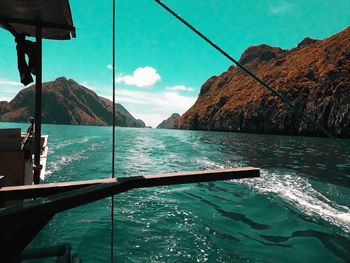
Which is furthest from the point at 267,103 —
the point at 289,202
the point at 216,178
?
the point at 216,178

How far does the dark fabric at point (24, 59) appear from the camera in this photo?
7988mm

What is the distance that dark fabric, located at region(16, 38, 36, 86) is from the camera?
26.2 ft

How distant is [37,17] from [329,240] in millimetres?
12869

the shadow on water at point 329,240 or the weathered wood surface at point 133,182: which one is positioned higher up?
the weathered wood surface at point 133,182

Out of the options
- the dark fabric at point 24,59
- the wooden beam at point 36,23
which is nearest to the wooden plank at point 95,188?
the dark fabric at point 24,59

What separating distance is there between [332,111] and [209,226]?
100722 millimetres

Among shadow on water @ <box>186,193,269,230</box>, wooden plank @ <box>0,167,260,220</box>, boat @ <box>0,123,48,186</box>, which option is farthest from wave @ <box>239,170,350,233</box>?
boat @ <box>0,123,48,186</box>

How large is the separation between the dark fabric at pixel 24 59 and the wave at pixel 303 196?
13.6 meters

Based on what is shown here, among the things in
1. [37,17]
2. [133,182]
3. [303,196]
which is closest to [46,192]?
[133,182]

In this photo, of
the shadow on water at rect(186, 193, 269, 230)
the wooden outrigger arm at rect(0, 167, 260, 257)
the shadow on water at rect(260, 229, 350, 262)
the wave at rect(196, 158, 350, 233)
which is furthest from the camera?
the wave at rect(196, 158, 350, 233)

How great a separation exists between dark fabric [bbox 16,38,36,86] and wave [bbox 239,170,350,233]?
1361 centimetres

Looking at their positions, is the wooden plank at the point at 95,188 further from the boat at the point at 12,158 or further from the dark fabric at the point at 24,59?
the boat at the point at 12,158

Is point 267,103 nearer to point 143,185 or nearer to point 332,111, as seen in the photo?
point 332,111

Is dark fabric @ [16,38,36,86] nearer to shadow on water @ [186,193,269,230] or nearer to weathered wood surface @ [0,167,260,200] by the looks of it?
weathered wood surface @ [0,167,260,200]
